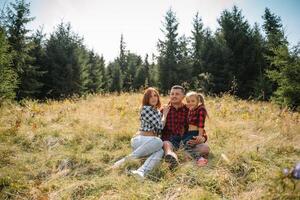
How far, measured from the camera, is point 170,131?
5.98 metres

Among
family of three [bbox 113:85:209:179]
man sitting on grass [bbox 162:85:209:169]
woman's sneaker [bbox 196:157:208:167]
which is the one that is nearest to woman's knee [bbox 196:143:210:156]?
family of three [bbox 113:85:209:179]

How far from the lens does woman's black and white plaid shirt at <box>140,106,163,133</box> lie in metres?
5.58

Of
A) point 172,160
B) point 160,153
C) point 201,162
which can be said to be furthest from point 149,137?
point 201,162

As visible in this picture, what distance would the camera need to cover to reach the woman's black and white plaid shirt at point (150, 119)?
558 centimetres

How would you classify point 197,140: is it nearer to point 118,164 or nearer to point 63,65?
point 118,164

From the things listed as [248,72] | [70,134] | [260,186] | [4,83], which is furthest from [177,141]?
[248,72]

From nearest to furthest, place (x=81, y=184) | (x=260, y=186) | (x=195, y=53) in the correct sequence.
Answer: (x=260, y=186) → (x=81, y=184) → (x=195, y=53)

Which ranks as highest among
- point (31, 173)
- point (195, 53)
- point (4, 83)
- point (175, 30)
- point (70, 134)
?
point (175, 30)

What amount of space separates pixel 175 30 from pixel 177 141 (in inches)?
797

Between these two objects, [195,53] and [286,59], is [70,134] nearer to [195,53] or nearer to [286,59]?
[286,59]

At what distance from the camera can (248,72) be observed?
21859mm

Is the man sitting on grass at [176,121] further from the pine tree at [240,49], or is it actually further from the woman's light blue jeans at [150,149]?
the pine tree at [240,49]

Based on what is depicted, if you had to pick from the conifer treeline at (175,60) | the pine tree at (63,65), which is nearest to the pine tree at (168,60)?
the conifer treeline at (175,60)

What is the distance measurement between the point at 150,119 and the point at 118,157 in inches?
38.2
